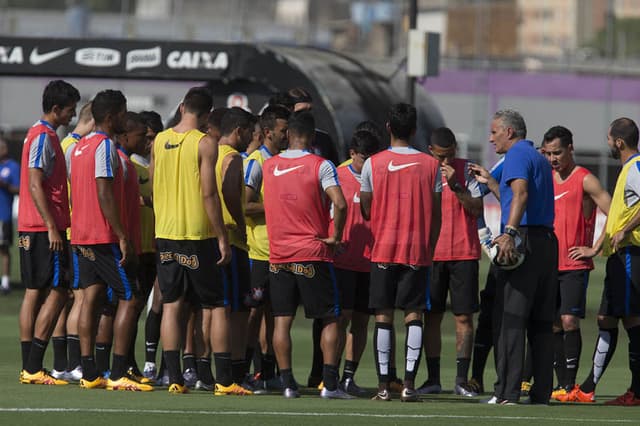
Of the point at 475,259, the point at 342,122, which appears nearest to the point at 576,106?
the point at 342,122

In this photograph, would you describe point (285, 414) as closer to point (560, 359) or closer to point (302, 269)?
point (302, 269)

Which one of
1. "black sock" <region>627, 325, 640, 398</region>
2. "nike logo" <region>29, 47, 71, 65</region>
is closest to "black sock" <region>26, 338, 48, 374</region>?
"black sock" <region>627, 325, 640, 398</region>

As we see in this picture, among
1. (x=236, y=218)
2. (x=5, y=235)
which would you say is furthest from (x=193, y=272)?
(x=5, y=235)

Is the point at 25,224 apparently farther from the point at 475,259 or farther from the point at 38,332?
the point at 475,259

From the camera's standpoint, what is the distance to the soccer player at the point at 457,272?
12172mm

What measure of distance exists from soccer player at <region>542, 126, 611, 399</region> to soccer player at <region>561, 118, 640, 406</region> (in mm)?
307

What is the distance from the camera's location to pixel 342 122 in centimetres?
1988

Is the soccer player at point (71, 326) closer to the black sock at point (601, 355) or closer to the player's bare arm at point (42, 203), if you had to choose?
the player's bare arm at point (42, 203)

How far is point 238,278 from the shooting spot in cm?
1141

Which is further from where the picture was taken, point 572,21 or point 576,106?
point 572,21

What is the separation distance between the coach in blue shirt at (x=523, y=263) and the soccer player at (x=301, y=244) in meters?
1.22

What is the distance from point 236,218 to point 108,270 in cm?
107

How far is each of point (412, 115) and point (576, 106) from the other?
122 feet

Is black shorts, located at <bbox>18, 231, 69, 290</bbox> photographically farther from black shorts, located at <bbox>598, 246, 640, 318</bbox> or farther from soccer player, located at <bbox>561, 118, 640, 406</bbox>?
black shorts, located at <bbox>598, 246, 640, 318</bbox>
